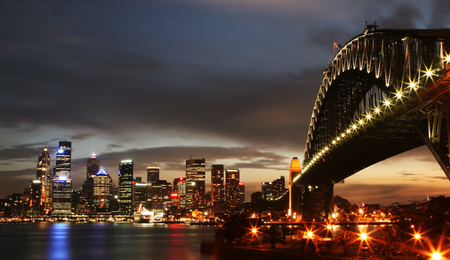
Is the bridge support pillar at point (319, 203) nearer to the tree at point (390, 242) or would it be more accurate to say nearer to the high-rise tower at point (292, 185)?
the high-rise tower at point (292, 185)

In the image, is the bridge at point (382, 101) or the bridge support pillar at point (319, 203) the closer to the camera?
the bridge at point (382, 101)

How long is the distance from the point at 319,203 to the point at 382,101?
2390 inches

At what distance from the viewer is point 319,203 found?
104625 millimetres

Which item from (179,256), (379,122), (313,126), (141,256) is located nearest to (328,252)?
(379,122)

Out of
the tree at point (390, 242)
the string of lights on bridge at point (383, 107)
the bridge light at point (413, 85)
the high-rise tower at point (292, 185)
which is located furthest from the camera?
the high-rise tower at point (292, 185)

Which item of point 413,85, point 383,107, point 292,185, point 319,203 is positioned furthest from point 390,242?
point 292,185

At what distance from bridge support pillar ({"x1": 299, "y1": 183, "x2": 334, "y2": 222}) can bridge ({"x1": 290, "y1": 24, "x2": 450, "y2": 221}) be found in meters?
1.40

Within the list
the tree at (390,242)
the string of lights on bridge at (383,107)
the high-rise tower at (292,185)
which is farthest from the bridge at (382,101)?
the high-rise tower at (292,185)

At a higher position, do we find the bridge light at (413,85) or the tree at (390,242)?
the bridge light at (413,85)

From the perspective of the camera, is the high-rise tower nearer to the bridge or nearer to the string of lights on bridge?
the bridge

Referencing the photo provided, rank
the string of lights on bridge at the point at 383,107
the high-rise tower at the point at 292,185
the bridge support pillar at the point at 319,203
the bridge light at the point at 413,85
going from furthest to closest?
the high-rise tower at the point at 292,185 → the bridge support pillar at the point at 319,203 → the bridge light at the point at 413,85 → the string of lights on bridge at the point at 383,107

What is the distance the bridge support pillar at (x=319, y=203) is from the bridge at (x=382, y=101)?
1.40m

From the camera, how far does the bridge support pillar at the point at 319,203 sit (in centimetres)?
10288

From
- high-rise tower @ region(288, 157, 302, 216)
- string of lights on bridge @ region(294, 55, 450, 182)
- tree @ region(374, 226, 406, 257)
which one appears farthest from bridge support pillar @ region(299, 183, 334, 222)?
tree @ region(374, 226, 406, 257)
